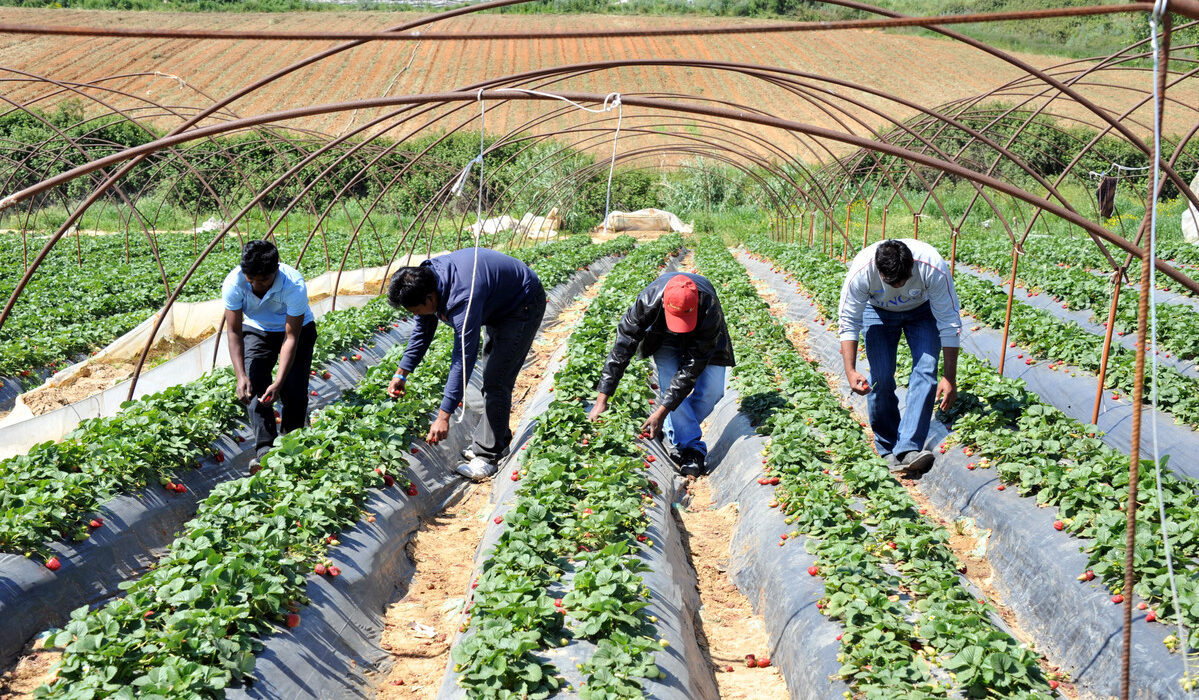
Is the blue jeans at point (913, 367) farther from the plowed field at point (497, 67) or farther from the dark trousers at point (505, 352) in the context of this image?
the plowed field at point (497, 67)

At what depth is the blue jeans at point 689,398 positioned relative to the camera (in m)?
6.56

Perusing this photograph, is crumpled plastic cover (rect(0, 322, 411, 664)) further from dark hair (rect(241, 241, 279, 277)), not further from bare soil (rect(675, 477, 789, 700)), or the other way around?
bare soil (rect(675, 477, 789, 700))

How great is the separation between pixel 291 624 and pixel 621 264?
13.8m

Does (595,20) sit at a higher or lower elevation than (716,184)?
higher

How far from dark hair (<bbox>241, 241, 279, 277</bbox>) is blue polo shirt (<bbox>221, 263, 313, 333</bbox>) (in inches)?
9.0

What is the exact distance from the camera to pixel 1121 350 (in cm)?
813

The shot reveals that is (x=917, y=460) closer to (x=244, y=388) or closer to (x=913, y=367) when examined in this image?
(x=913, y=367)

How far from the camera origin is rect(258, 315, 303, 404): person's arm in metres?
6.21

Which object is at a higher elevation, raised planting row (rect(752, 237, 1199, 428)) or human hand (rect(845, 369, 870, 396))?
human hand (rect(845, 369, 870, 396))

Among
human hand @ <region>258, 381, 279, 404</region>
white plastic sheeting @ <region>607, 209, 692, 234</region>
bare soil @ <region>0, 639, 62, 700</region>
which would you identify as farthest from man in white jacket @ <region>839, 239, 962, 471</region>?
white plastic sheeting @ <region>607, 209, 692, 234</region>

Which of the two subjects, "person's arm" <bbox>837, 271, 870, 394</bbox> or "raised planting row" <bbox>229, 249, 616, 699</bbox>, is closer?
"raised planting row" <bbox>229, 249, 616, 699</bbox>

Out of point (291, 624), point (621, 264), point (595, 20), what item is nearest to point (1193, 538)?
point (291, 624)

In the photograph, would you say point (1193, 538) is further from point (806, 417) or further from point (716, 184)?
point (716, 184)

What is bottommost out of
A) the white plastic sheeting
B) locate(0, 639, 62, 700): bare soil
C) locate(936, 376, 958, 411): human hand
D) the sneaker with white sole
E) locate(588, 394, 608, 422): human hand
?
the white plastic sheeting
